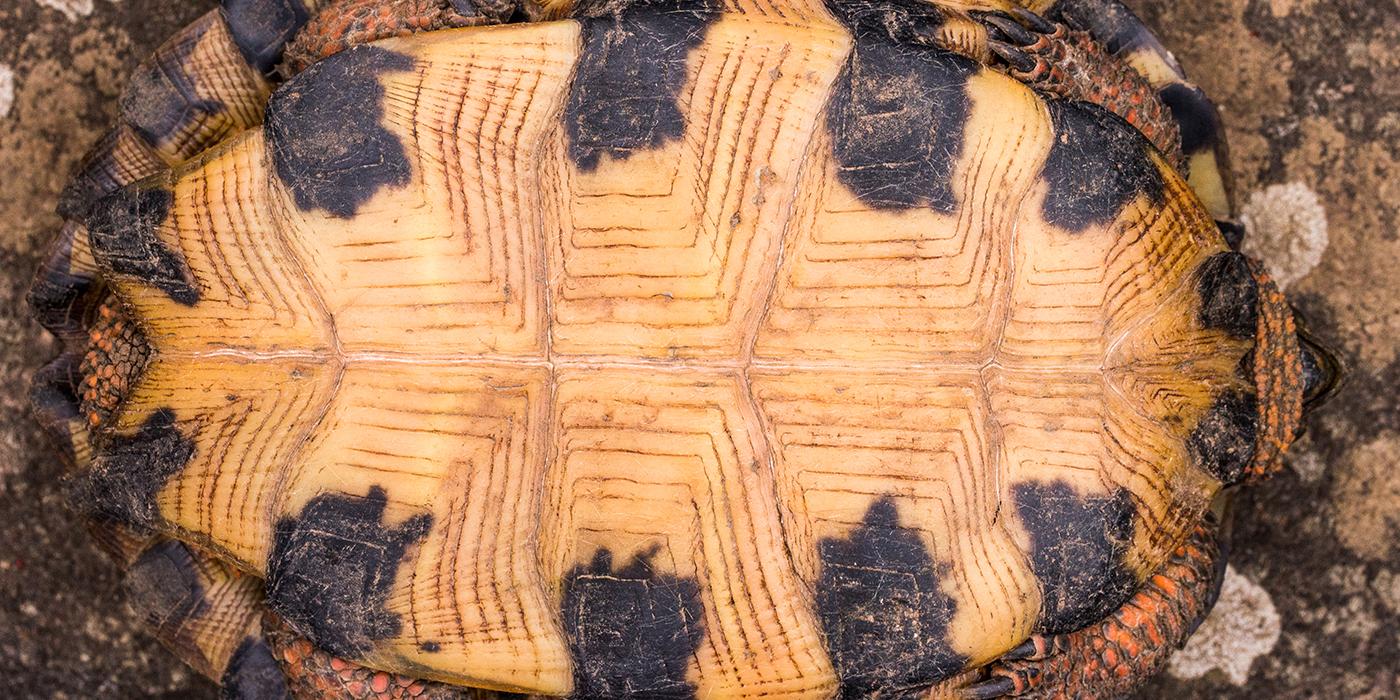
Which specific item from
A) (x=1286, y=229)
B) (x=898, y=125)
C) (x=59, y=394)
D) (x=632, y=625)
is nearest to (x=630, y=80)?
(x=898, y=125)

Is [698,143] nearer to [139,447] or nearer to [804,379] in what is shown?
[804,379]

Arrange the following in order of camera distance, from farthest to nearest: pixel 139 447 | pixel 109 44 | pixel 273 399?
pixel 109 44 < pixel 139 447 < pixel 273 399

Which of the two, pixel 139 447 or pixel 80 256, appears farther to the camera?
pixel 80 256

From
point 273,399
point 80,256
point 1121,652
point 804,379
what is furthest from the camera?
point 80,256

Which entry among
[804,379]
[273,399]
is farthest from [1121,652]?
[273,399]

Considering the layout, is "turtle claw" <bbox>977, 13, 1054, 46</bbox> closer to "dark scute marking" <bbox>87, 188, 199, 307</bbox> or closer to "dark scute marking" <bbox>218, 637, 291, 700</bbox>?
"dark scute marking" <bbox>87, 188, 199, 307</bbox>

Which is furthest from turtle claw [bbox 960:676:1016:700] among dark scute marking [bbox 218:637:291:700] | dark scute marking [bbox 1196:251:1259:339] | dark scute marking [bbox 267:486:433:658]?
dark scute marking [bbox 218:637:291:700]
